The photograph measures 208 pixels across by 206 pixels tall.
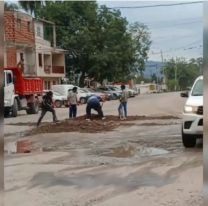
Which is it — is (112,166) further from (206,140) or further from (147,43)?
(147,43)

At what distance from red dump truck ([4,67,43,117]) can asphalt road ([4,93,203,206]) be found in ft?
41.2

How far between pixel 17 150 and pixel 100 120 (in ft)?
24.6

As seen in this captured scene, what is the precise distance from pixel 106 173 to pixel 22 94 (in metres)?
20.1

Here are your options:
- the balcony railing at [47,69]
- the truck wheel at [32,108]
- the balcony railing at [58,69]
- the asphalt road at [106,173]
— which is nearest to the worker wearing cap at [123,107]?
the asphalt road at [106,173]

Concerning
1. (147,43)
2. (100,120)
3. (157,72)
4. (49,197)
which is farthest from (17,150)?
(157,72)

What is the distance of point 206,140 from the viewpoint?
256 cm

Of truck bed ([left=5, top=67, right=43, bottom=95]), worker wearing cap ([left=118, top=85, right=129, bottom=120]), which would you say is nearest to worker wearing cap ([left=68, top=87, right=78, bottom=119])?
worker wearing cap ([left=118, top=85, right=129, bottom=120])

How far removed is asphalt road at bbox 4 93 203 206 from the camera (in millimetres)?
5781

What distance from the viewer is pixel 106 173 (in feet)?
24.8

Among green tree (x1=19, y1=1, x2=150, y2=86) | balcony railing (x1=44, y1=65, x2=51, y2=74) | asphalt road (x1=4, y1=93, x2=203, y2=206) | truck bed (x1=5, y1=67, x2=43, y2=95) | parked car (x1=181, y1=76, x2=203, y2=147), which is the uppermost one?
green tree (x1=19, y1=1, x2=150, y2=86)

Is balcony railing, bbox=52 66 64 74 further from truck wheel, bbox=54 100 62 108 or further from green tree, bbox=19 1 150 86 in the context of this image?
truck wheel, bbox=54 100 62 108

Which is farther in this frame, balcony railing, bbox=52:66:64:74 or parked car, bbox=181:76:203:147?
balcony railing, bbox=52:66:64:74

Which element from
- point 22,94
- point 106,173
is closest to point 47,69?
point 22,94

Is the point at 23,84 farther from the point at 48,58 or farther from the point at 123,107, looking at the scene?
the point at 48,58
